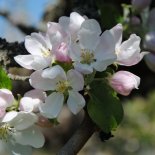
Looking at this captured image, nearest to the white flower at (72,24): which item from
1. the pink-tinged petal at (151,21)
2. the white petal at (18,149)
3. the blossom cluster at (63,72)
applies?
the blossom cluster at (63,72)

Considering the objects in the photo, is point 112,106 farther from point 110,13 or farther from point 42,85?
point 110,13

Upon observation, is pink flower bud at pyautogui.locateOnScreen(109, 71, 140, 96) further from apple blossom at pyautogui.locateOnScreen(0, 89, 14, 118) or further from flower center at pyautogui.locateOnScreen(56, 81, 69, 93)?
apple blossom at pyautogui.locateOnScreen(0, 89, 14, 118)

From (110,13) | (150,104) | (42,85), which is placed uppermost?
(42,85)

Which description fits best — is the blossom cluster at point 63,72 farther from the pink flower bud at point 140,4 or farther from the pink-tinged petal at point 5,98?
the pink flower bud at point 140,4

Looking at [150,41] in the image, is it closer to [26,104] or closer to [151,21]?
[151,21]

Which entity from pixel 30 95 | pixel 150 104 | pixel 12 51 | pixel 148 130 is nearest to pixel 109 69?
pixel 30 95

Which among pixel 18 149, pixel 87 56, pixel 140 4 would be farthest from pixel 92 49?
pixel 140 4

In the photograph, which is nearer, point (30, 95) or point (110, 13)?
point (30, 95)
